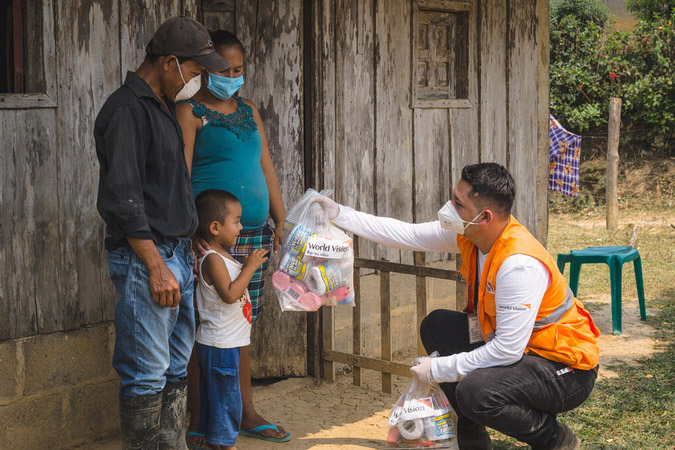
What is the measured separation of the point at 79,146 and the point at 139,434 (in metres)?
1.55

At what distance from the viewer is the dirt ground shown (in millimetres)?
4289

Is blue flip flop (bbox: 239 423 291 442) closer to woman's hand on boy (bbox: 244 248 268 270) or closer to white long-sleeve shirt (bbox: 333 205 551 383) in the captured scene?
woman's hand on boy (bbox: 244 248 268 270)

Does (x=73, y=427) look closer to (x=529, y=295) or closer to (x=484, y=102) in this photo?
(x=529, y=295)

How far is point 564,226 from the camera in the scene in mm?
13008

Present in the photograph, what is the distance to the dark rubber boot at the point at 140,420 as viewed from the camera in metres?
3.24

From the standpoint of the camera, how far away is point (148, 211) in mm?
3178

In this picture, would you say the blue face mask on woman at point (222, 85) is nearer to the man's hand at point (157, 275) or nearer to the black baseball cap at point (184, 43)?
the black baseball cap at point (184, 43)

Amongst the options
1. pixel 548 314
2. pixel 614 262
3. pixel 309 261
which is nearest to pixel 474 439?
pixel 548 314

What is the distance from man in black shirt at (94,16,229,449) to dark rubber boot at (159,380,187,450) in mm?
150

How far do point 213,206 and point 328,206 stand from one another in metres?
0.67

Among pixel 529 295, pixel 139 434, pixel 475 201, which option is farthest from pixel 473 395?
pixel 139 434

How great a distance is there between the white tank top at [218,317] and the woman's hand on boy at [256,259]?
0.06m

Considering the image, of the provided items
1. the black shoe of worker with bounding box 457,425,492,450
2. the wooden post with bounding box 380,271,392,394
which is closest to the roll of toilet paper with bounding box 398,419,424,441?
the black shoe of worker with bounding box 457,425,492,450

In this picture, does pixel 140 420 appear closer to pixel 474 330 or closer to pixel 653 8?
pixel 474 330
